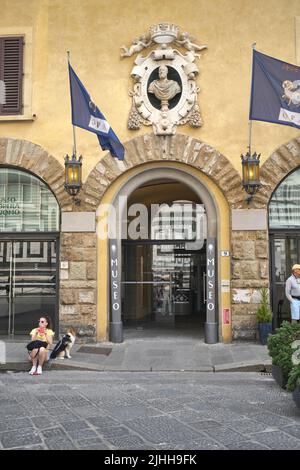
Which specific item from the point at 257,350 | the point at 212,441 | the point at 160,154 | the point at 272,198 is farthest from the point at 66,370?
the point at 272,198

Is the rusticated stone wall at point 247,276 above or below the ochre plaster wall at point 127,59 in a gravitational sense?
below

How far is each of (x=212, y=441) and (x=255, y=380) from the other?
357 centimetres

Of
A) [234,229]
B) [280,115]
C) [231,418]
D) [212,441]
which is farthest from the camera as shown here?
[234,229]

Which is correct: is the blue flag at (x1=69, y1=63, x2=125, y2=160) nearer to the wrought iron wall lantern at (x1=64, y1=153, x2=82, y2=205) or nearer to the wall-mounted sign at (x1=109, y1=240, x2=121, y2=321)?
the wrought iron wall lantern at (x1=64, y1=153, x2=82, y2=205)

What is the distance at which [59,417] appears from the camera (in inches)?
226

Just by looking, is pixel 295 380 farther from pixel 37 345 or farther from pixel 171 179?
pixel 171 179

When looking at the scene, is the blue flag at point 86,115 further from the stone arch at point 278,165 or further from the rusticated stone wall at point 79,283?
the stone arch at point 278,165

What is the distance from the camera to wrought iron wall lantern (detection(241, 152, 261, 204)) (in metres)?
10.9

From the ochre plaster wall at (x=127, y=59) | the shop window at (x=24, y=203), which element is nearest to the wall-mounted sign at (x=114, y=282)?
the shop window at (x=24, y=203)

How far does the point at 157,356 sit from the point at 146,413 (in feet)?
13.5

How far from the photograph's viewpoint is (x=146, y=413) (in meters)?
5.91

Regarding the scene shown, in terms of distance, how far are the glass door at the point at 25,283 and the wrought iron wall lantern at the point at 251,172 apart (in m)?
5.07

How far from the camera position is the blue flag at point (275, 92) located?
32.2 ft

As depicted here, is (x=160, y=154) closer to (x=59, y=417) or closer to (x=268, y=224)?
(x=268, y=224)
